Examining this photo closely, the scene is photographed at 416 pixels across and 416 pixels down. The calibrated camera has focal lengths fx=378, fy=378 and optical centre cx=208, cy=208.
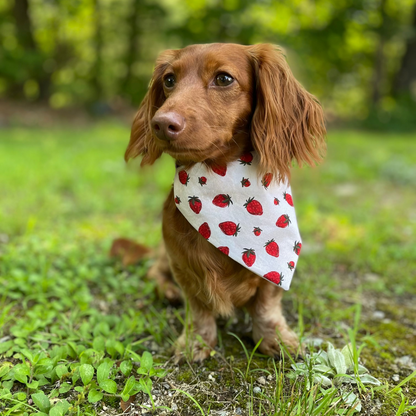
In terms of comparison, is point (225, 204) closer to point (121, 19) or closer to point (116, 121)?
point (116, 121)

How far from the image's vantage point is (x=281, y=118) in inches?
66.2

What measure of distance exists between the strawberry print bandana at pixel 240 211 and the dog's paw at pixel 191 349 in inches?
19.5

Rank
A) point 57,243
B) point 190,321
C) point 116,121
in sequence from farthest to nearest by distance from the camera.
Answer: point 116,121 < point 57,243 < point 190,321

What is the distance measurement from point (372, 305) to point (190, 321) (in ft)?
4.10

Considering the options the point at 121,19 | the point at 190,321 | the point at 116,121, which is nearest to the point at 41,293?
the point at 190,321

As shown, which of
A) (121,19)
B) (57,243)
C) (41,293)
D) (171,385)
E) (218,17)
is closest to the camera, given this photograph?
(171,385)

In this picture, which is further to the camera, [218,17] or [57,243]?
[218,17]

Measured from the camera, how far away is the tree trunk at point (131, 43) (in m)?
13.6

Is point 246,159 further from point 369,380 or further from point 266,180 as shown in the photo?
point 369,380

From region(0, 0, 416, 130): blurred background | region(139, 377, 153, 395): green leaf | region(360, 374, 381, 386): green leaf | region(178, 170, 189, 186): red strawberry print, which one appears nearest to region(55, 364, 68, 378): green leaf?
region(139, 377, 153, 395): green leaf

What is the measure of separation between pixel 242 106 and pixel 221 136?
211 mm

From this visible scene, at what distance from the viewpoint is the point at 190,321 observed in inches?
78.7

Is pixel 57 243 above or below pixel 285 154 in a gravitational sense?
below

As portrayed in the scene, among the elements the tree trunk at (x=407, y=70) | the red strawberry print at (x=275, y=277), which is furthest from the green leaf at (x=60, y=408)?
the tree trunk at (x=407, y=70)
